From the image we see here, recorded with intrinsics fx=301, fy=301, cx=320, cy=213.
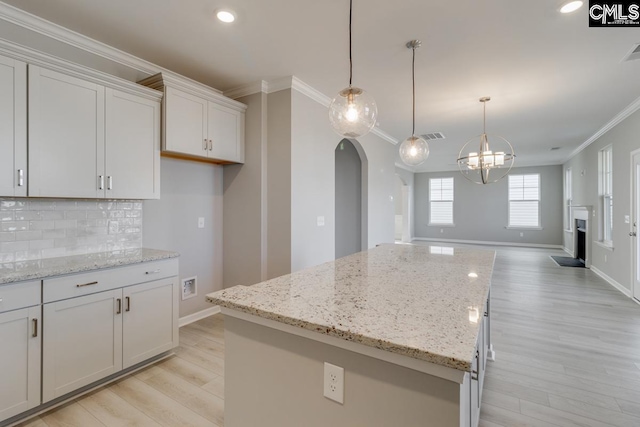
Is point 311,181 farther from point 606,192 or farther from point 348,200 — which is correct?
point 606,192

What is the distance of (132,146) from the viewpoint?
263cm

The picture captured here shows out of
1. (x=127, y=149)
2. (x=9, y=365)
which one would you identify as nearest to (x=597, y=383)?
(x=9, y=365)

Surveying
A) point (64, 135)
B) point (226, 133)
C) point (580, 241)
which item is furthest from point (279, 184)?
point (580, 241)

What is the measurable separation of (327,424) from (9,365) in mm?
1991

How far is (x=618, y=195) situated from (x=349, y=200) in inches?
170

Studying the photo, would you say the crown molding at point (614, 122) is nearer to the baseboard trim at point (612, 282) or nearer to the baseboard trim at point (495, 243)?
the baseboard trim at point (612, 282)

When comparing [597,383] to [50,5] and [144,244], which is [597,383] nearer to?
[144,244]

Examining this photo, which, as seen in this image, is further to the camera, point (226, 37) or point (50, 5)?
point (226, 37)

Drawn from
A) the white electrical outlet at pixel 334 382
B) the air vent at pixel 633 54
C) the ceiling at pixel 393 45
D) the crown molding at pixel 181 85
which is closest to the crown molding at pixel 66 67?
the crown molding at pixel 181 85

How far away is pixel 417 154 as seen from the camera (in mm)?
3035

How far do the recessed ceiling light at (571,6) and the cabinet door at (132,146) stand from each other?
3.38m

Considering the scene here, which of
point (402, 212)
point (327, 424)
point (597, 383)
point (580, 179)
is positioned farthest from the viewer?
point (402, 212)

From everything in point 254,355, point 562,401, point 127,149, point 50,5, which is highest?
point 50,5

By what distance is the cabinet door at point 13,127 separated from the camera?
1953 millimetres
